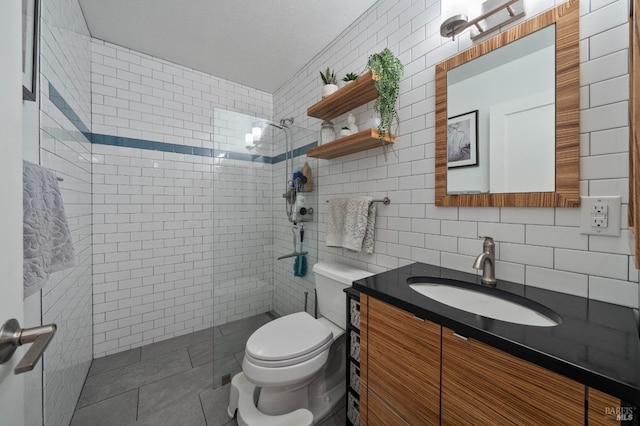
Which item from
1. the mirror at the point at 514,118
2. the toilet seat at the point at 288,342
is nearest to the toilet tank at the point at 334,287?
the toilet seat at the point at 288,342

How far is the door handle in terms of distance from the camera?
0.41 meters

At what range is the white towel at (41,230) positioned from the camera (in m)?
0.69

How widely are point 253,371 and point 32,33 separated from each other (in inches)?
66.2

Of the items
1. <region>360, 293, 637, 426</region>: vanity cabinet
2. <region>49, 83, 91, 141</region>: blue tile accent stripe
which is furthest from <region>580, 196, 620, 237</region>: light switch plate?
<region>49, 83, 91, 141</region>: blue tile accent stripe

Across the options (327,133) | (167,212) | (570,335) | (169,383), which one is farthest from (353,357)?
(167,212)

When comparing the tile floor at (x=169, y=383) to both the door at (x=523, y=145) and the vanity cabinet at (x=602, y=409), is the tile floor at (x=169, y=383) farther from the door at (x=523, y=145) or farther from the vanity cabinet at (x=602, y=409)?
the door at (x=523, y=145)

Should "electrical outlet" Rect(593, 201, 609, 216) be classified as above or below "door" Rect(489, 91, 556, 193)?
below

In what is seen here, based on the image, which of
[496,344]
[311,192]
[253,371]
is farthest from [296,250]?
[496,344]

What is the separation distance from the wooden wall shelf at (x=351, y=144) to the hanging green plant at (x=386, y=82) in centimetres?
5

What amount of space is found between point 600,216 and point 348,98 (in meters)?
1.36

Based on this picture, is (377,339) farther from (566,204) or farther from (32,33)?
(32,33)

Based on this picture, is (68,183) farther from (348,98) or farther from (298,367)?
(348,98)

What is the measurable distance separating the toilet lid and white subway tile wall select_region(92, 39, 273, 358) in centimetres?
76

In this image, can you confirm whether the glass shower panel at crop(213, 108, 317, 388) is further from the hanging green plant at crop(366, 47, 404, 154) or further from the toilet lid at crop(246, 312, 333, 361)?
the hanging green plant at crop(366, 47, 404, 154)
